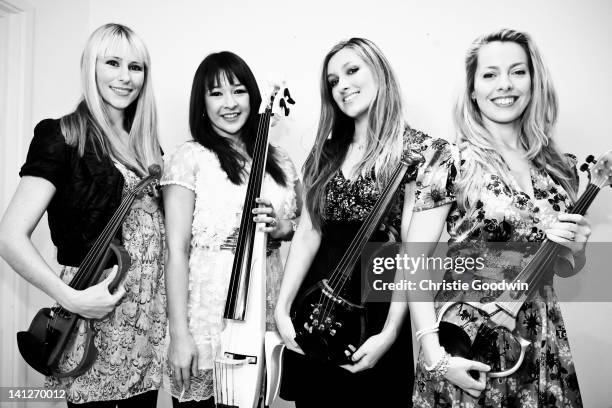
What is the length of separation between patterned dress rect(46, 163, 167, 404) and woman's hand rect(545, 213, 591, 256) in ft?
3.98

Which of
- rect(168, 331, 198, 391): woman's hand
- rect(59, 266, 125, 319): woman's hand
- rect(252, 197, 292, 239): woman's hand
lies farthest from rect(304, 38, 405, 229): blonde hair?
rect(59, 266, 125, 319): woman's hand

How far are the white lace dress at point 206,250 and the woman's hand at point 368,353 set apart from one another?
1.31 feet

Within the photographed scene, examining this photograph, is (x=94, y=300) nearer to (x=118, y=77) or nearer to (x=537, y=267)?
(x=118, y=77)

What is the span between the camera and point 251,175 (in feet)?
5.51

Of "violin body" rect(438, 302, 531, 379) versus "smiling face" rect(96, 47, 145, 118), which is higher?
"smiling face" rect(96, 47, 145, 118)

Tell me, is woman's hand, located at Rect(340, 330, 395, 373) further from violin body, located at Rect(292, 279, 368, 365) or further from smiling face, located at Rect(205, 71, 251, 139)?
smiling face, located at Rect(205, 71, 251, 139)

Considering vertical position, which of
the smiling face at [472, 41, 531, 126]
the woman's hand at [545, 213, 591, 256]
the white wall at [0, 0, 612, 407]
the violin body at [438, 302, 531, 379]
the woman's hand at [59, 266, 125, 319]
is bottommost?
the violin body at [438, 302, 531, 379]

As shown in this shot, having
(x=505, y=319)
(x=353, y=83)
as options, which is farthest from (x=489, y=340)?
(x=353, y=83)

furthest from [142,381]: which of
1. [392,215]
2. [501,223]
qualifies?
[501,223]

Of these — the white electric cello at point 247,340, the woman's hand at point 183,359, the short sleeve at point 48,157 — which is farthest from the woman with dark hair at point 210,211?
the short sleeve at point 48,157

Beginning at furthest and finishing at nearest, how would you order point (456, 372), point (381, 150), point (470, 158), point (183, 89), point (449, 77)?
point (183, 89) → point (449, 77) → point (381, 150) → point (470, 158) → point (456, 372)

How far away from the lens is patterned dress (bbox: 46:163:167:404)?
1.56 m

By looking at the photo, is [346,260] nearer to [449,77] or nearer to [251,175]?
[251,175]

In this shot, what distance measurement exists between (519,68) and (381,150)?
1.50 feet
